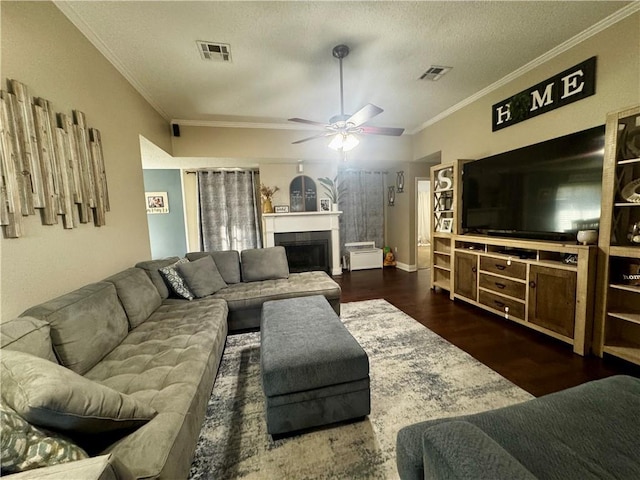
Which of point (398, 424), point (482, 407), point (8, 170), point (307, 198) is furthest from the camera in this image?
point (307, 198)

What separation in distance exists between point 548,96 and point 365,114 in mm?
1936

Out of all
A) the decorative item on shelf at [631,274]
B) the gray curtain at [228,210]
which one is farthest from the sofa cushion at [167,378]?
the gray curtain at [228,210]

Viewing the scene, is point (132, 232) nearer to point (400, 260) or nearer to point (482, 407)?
point (482, 407)

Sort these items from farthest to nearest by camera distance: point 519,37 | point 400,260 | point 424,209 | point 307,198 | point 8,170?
point 424,209 < point 400,260 < point 307,198 < point 519,37 < point 8,170

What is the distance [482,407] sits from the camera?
1611 millimetres

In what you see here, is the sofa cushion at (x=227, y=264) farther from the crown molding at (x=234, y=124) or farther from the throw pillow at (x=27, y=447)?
the throw pillow at (x=27, y=447)

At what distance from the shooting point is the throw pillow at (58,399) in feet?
2.50

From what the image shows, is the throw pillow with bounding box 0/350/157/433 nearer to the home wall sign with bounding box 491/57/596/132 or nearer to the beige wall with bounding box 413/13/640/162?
the beige wall with bounding box 413/13/640/162


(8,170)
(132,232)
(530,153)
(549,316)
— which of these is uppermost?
(530,153)

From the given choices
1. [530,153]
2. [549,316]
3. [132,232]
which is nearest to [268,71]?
[132,232]

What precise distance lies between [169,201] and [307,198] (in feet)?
9.57

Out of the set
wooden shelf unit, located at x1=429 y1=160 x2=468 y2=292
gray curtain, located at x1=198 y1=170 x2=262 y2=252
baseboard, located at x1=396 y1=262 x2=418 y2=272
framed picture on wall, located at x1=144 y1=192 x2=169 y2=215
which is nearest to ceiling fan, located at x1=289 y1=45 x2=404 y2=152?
wooden shelf unit, located at x1=429 y1=160 x2=468 y2=292

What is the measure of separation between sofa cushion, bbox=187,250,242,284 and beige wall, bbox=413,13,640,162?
3.49m

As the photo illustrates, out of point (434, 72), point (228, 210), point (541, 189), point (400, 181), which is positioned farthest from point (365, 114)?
point (228, 210)
